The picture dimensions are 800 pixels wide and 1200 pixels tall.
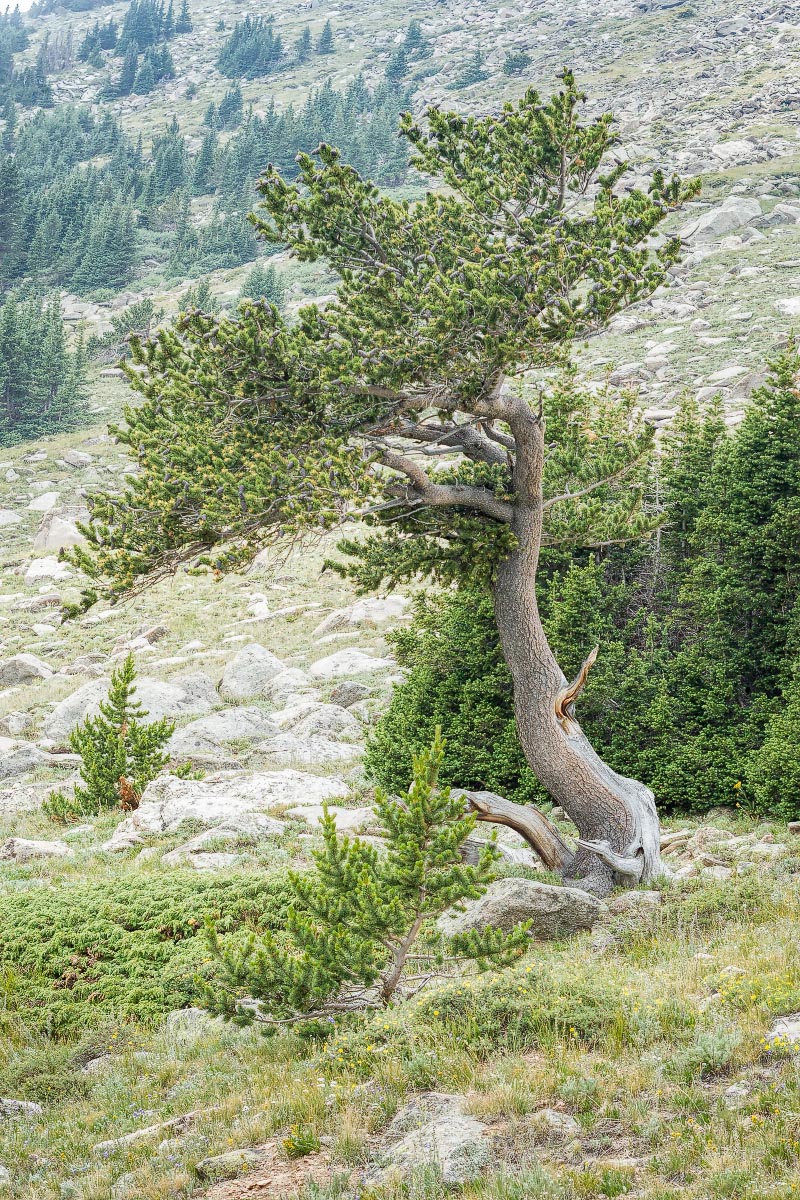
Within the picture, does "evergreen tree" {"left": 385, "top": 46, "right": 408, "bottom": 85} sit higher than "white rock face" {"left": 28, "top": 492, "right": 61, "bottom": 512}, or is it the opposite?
"evergreen tree" {"left": 385, "top": 46, "right": 408, "bottom": 85}

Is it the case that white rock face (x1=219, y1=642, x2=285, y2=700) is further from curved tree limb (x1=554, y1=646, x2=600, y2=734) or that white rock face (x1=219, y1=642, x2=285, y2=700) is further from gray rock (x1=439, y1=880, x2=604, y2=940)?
gray rock (x1=439, y1=880, x2=604, y2=940)

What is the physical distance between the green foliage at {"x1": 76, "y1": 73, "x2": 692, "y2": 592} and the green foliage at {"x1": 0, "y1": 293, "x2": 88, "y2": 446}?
158 ft

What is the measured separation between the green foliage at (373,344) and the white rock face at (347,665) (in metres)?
12.8

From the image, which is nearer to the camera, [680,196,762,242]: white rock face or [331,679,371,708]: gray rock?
[331,679,371,708]: gray rock

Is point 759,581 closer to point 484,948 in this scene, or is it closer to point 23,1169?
point 484,948

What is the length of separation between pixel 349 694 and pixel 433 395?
40.3 feet

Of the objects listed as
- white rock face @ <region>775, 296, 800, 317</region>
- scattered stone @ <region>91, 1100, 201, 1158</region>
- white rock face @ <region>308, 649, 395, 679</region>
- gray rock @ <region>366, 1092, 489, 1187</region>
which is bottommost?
white rock face @ <region>308, 649, 395, 679</region>

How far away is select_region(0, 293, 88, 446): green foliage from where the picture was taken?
53406mm

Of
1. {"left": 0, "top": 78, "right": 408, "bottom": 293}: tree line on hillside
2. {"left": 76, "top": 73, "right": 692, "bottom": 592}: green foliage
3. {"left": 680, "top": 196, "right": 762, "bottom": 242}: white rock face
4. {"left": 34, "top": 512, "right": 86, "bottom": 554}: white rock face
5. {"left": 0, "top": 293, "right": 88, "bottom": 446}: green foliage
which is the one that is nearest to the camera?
{"left": 76, "top": 73, "right": 692, "bottom": 592}: green foliage

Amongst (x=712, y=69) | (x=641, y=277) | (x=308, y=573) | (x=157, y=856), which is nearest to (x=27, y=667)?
(x=308, y=573)

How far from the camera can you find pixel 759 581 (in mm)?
12438

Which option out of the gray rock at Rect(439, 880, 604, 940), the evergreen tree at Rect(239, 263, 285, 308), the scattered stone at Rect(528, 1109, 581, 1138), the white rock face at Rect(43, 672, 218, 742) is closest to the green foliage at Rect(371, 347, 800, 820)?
the gray rock at Rect(439, 880, 604, 940)

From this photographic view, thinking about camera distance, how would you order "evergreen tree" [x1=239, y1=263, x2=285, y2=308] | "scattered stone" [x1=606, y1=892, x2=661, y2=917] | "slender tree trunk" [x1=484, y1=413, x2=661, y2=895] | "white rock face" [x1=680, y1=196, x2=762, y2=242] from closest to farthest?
"scattered stone" [x1=606, y1=892, x2=661, y2=917] → "slender tree trunk" [x1=484, y1=413, x2=661, y2=895] → "white rock face" [x1=680, y1=196, x2=762, y2=242] → "evergreen tree" [x1=239, y1=263, x2=285, y2=308]

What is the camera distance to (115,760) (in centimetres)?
1562
